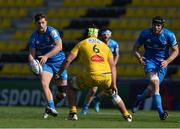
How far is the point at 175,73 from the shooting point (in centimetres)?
2567

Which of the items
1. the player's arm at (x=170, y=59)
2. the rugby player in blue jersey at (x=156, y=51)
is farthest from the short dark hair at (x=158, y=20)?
the player's arm at (x=170, y=59)

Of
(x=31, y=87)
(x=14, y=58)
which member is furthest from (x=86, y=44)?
(x=14, y=58)

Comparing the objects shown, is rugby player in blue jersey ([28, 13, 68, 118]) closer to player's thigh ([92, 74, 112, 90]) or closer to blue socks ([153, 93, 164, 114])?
player's thigh ([92, 74, 112, 90])

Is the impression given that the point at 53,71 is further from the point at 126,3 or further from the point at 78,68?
the point at 126,3

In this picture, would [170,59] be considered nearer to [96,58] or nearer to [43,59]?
[96,58]

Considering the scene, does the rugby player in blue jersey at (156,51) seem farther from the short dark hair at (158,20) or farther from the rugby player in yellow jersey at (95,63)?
the rugby player in yellow jersey at (95,63)

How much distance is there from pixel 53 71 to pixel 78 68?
13.1m

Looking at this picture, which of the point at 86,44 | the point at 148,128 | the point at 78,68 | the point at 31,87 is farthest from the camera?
the point at 78,68

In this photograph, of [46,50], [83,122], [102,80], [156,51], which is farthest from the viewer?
[156,51]

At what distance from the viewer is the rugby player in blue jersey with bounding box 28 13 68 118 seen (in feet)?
44.9

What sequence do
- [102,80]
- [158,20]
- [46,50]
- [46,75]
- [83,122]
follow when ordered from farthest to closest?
[46,50], [46,75], [158,20], [102,80], [83,122]

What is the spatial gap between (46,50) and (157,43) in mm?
2304

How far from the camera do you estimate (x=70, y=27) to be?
98.5 feet

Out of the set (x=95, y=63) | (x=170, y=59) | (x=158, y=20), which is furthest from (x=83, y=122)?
(x=158, y=20)
